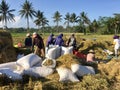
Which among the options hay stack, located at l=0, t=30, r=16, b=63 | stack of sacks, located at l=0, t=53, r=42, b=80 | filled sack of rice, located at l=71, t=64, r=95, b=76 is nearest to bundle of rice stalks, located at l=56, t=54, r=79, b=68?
filled sack of rice, located at l=71, t=64, r=95, b=76

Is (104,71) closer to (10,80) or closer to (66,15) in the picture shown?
(10,80)

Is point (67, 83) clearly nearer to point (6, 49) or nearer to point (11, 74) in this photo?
point (11, 74)

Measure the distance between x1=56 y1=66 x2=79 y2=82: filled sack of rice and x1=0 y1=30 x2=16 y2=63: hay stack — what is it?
9.69 feet

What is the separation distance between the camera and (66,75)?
8227 mm

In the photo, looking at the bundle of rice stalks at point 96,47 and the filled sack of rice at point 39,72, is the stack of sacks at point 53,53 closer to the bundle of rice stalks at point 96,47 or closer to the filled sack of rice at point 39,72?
the filled sack of rice at point 39,72

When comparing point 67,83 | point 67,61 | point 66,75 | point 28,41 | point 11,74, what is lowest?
point 67,83

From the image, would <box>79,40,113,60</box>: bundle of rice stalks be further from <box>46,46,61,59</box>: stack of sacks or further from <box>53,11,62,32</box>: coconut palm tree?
<box>53,11,62,32</box>: coconut palm tree

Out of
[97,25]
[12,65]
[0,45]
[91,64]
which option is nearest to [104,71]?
[91,64]

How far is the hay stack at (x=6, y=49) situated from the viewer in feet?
35.2

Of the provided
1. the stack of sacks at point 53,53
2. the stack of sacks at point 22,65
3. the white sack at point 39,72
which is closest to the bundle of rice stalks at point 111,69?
the white sack at point 39,72

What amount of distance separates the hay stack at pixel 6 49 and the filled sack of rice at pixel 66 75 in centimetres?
295

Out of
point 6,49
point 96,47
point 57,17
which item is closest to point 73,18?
point 57,17

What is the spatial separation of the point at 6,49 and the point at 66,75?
3.79 meters

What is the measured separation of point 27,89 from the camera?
7441mm
